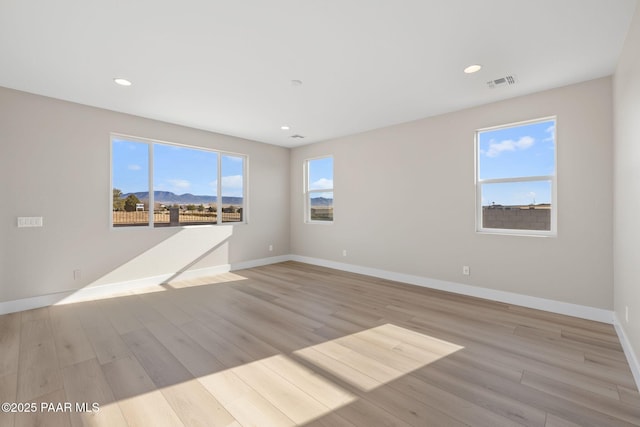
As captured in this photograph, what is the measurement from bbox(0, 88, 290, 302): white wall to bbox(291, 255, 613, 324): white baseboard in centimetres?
337

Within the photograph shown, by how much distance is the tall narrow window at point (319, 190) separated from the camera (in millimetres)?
5934

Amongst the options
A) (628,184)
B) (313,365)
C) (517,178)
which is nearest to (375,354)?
(313,365)

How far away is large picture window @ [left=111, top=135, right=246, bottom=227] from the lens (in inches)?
168

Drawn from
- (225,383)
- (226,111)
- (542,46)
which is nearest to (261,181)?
(226,111)

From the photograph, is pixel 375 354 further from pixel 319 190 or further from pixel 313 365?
pixel 319 190

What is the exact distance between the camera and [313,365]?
7.22 feet

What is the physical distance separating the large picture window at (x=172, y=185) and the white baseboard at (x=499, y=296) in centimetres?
287

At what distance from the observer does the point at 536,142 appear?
3508 millimetres

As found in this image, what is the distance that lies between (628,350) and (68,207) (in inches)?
247

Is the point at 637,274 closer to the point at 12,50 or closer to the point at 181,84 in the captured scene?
the point at 181,84

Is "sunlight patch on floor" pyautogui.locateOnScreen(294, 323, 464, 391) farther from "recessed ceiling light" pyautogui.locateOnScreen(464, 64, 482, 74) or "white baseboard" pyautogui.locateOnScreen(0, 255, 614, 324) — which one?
"recessed ceiling light" pyautogui.locateOnScreen(464, 64, 482, 74)

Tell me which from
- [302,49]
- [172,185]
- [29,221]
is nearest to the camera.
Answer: [302,49]

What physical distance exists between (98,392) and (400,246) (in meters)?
4.12

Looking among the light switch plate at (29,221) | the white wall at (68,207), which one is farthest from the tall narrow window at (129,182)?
the light switch plate at (29,221)
